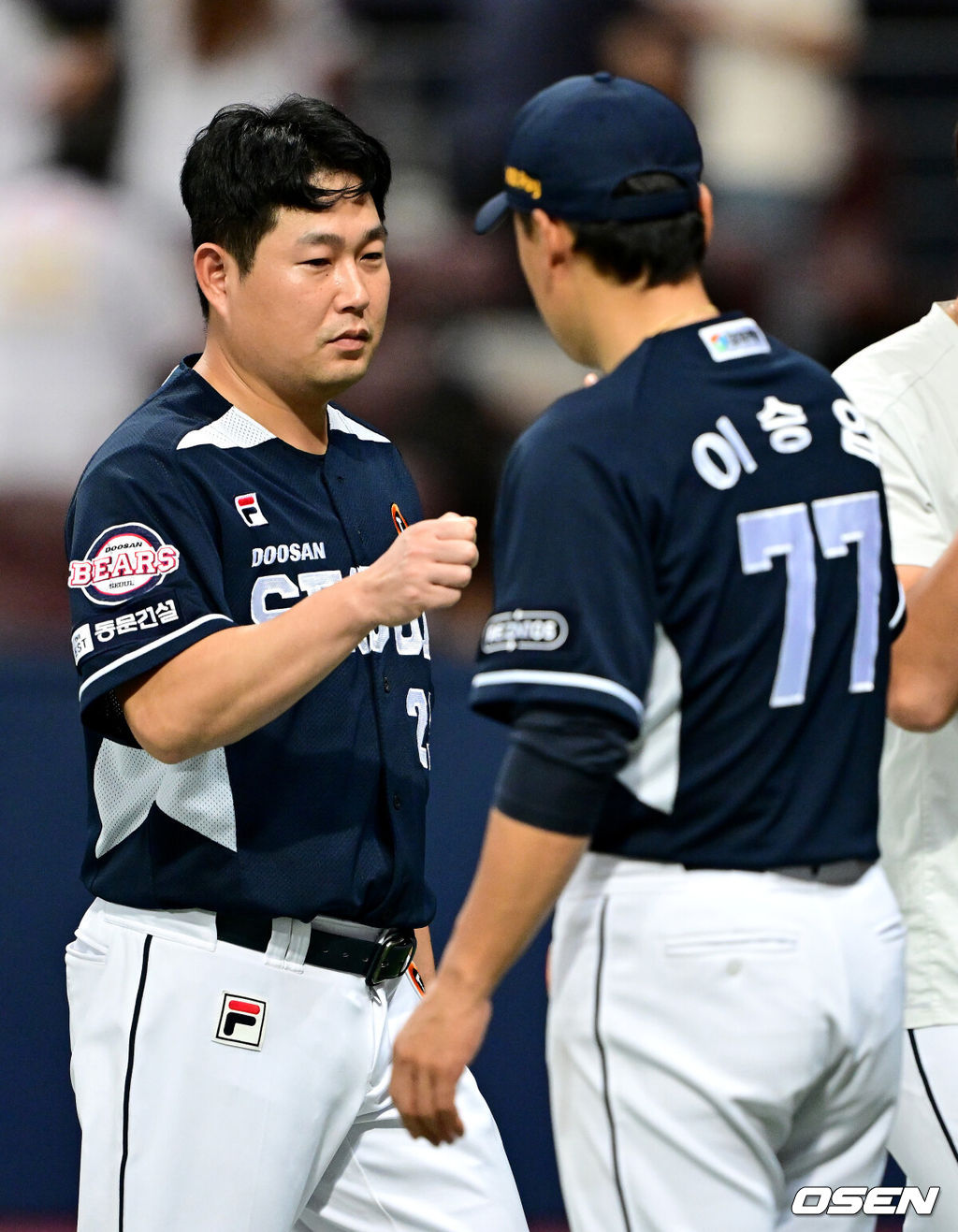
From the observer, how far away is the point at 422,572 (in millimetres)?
1914

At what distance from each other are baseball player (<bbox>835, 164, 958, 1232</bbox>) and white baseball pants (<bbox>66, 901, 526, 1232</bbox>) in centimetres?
71

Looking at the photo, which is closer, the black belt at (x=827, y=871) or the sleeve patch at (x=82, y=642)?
the black belt at (x=827, y=871)

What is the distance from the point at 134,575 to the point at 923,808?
1.04 meters

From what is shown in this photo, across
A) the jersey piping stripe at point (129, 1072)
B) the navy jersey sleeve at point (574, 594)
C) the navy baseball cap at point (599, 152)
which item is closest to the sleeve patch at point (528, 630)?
the navy jersey sleeve at point (574, 594)

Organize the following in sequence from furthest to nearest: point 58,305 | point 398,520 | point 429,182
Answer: point 429,182 → point 58,305 → point 398,520

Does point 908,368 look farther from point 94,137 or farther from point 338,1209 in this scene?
point 94,137

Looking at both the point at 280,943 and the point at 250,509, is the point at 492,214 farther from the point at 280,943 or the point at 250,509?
the point at 280,943

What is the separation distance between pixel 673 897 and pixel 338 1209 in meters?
0.91

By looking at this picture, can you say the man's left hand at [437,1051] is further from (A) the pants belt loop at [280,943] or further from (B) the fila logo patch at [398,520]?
(B) the fila logo patch at [398,520]

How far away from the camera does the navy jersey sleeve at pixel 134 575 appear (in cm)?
202

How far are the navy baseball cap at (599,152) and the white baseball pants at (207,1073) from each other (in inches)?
38.9

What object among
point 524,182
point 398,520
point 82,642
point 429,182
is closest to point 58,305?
point 429,182

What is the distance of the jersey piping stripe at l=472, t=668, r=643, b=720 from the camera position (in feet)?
5.23

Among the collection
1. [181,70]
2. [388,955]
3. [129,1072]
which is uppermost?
[181,70]
